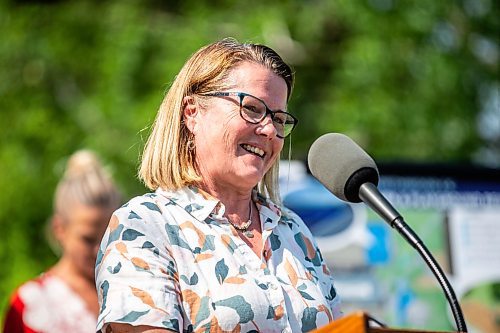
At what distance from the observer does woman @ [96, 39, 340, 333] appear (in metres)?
2.55

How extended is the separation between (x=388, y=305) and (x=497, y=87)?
14.3 ft

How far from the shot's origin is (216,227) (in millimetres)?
2764

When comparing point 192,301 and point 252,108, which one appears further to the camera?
point 252,108

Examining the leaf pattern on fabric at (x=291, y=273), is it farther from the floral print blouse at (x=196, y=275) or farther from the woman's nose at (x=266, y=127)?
the woman's nose at (x=266, y=127)

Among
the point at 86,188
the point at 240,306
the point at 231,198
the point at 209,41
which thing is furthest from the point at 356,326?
the point at 209,41

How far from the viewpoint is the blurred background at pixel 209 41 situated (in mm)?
8953

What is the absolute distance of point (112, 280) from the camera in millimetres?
2557

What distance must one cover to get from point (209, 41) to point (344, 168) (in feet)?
22.9

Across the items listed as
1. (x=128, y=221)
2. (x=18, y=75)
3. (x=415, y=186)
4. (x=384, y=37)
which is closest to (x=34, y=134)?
(x=18, y=75)

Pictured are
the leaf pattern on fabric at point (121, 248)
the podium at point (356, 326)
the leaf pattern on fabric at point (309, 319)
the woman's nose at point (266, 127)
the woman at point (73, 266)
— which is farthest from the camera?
the woman at point (73, 266)

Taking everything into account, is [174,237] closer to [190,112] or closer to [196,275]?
[196,275]

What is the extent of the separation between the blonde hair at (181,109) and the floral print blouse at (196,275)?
0.06m

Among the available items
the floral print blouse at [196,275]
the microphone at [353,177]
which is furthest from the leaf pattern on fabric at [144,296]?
the microphone at [353,177]

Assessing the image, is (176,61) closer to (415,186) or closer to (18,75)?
(18,75)
